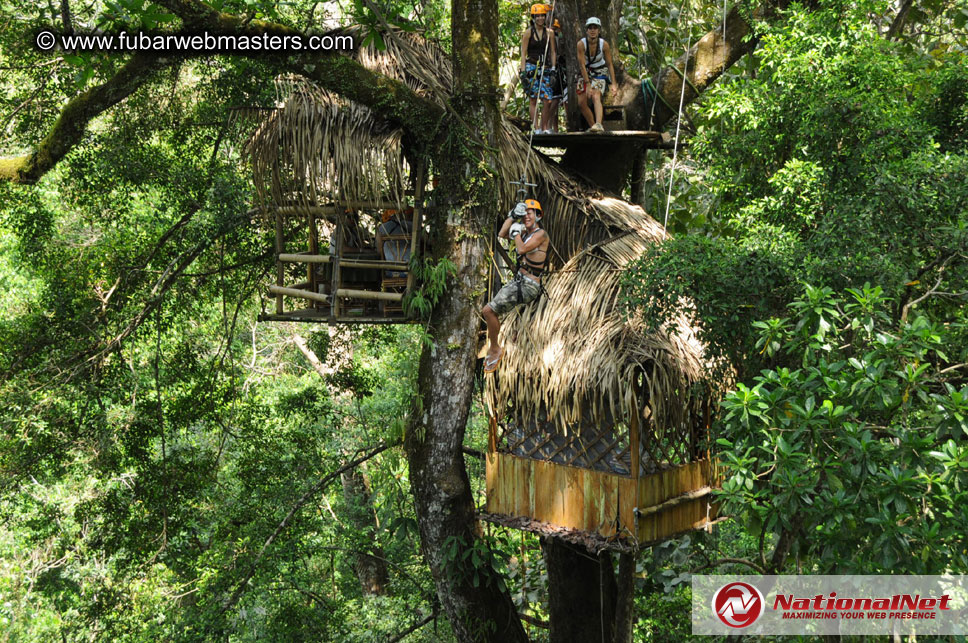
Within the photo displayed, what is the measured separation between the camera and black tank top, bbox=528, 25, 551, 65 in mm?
5777

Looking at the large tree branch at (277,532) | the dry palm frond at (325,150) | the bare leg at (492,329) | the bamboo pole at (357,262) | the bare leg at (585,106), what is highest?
the bare leg at (585,106)

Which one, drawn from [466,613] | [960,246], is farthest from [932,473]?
[466,613]

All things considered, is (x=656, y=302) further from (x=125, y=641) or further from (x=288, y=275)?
(x=125, y=641)

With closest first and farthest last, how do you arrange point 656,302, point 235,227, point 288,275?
1. point 656,302
2. point 235,227
3. point 288,275

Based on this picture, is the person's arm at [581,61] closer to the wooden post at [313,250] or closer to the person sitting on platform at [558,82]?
the person sitting on platform at [558,82]

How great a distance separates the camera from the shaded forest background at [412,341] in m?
3.16

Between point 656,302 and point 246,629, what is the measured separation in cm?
534

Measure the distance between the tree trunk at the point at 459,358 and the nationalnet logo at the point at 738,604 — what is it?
139cm

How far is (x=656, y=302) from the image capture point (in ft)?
13.5

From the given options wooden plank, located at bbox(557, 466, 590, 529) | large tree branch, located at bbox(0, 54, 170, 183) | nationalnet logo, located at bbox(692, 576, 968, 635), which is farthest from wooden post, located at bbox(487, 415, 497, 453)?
large tree branch, located at bbox(0, 54, 170, 183)

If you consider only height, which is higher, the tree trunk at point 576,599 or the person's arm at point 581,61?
the person's arm at point 581,61

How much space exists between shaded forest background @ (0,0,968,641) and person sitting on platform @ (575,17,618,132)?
3.11ft

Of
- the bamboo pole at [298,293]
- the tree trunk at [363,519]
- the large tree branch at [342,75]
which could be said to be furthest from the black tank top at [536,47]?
the tree trunk at [363,519]

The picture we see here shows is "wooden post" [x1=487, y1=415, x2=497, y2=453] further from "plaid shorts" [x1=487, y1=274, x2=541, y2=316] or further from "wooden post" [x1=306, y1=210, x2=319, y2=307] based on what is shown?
"wooden post" [x1=306, y1=210, x2=319, y2=307]
